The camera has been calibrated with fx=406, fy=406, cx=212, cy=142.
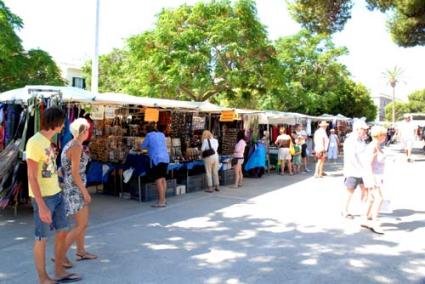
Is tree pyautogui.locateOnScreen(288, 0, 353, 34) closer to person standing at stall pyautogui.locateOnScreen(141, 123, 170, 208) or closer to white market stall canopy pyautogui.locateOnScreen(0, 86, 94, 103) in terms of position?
person standing at stall pyautogui.locateOnScreen(141, 123, 170, 208)

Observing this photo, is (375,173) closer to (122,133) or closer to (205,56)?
(122,133)

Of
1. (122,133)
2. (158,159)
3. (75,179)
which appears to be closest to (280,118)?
(122,133)

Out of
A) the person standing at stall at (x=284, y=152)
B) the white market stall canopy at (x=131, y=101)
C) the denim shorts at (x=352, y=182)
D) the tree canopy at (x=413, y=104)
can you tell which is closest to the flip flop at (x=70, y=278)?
the white market stall canopy at (x=131, y=101)

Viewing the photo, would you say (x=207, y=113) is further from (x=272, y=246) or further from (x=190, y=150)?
(x=272, y=246)

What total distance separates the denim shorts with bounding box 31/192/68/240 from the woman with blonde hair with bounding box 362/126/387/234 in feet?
13.4

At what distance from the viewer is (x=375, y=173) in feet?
19.4

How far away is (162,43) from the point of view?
52.0ft

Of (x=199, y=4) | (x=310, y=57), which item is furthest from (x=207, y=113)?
(x=310, y=57)

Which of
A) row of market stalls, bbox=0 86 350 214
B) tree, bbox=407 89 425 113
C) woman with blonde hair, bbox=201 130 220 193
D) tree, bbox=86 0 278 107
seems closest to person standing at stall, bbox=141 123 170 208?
row of market stalls, bbox=0 86 350 214

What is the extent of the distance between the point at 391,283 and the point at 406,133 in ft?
46.2

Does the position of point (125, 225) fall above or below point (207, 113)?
below

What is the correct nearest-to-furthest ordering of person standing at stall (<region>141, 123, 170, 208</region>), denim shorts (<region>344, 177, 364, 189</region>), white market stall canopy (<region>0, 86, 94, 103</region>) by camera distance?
denim shorts (<region>344, 177, 364, 189</region>) → white market stall canopy (<region>0, 86, 94, 103</region>) → person standing at stall (<region>141, 123, 170, 208</region>)

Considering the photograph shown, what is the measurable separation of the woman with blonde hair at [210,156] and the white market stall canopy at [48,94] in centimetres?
283

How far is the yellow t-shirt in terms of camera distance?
3.41m
